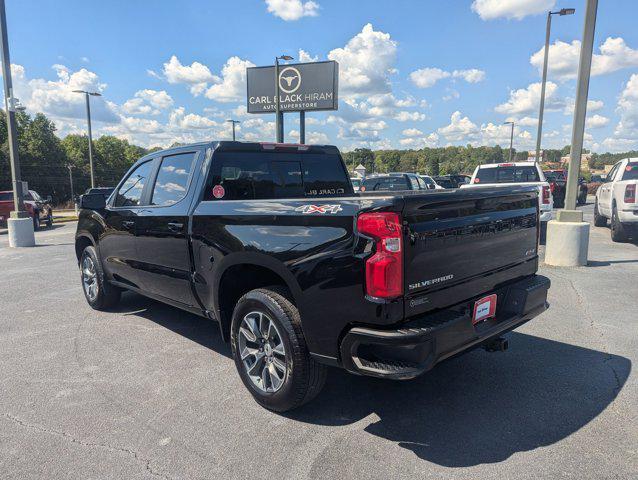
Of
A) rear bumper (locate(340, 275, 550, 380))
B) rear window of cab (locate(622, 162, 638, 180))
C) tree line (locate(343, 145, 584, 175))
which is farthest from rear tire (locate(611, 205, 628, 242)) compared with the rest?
tree line (locate(343, 145, 584, 175))

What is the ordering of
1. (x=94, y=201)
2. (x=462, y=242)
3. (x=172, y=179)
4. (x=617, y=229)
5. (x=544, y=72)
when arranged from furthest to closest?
(x=544, y=72), (x=617, y=229), (x=94, y=201), (x=172, y=179), (x=462, y=242)

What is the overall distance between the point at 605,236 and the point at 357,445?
1195 centimetres

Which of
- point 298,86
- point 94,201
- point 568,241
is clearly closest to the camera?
point 94,201

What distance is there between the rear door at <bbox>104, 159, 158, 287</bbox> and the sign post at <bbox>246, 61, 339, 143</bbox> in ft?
93.9

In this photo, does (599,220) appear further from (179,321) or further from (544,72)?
(179,321)

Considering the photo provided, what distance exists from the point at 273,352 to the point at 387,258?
1.21m

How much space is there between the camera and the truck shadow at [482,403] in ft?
9.42

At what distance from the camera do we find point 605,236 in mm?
12211

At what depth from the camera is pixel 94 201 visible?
213 inches

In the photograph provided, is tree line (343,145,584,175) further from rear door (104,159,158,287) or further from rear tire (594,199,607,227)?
rear door (104,159,158,287)

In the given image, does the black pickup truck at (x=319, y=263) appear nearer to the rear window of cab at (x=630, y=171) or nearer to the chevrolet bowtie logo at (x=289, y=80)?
the rear window of cab at (x=630, y=171)

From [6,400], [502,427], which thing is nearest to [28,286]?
[6,400]

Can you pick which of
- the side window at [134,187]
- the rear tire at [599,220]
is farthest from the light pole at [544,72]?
the side window at [134,187]

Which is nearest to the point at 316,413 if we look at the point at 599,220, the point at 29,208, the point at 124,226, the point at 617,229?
the point at 124,226
